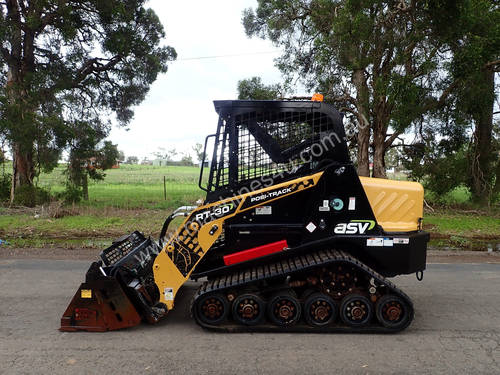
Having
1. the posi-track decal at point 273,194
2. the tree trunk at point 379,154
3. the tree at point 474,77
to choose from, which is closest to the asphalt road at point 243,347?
the posi-track decal at point 273,194

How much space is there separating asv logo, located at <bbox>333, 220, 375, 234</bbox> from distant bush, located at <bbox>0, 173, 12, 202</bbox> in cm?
1640

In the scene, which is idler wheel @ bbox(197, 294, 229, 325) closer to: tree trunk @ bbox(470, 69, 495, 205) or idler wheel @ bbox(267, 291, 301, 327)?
idler wheel @ bbox(267, 291, 301, 327)

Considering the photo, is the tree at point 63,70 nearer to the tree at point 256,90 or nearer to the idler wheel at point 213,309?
the tree at point 256,90

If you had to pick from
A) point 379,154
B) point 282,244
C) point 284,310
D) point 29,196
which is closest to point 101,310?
point 284,310

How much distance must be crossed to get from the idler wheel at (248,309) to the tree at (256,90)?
12085 mm

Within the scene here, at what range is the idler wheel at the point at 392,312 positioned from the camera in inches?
175

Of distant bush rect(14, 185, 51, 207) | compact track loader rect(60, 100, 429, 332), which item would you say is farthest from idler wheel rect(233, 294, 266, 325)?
distant bush rect(14, 185, 51, 207)

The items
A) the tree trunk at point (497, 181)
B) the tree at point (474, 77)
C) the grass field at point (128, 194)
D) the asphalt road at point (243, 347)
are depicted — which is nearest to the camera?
the asphalt road at point (243, 347)

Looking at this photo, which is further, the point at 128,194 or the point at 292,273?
the point at 128,194

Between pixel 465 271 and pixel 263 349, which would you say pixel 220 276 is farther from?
pixel 465 271

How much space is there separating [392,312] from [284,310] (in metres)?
1.24

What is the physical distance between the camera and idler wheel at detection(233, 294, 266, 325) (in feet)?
14.8

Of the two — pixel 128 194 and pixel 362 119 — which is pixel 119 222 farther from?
pixel 362 119

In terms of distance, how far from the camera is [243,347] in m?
4.14
